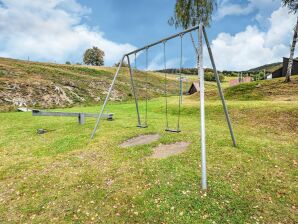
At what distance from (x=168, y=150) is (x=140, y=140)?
6.73ft

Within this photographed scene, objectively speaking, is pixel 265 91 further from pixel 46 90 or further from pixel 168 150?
pixel 46 90

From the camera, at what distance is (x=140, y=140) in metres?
10.3

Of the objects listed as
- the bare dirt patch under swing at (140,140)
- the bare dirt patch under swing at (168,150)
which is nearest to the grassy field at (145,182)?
the bare dirt patch under swing at (168,150)

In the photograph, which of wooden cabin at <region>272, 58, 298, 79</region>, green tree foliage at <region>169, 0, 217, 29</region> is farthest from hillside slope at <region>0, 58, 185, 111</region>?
wooden cabin at <region>272, 58, 298, 79</region>

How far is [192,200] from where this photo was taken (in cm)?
507

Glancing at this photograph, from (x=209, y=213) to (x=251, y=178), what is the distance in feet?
7.33

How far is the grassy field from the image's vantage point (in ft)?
15.3

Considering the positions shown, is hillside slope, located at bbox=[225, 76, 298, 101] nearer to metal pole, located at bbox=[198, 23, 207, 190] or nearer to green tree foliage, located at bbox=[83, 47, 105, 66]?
metal pole, located at bbox=[198, 23, 207, 190]

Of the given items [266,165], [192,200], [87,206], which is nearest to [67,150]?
[87,206]

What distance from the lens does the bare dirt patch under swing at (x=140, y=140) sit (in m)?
9.65

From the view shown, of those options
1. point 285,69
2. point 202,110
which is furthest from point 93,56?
point 202,110

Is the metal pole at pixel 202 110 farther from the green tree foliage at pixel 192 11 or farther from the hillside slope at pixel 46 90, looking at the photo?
the hillside slope at pixel 46 90

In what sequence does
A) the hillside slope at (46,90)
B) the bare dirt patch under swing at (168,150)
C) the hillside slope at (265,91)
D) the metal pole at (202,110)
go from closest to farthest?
the metal pole at (202,110) < the bare dirt patch under swing at (168,150) < the hillside slope at (265,91) < the hillside slope at (46,90)

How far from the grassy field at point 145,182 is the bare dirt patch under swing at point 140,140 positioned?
0.40 metres
